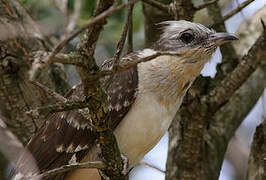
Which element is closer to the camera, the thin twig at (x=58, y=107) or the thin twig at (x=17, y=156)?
the thin twig at (x=58, y=107)

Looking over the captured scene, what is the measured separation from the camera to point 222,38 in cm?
430

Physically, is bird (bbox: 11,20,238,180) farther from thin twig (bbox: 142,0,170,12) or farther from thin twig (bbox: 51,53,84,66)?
thin twig (bbox: 51,53,84,66)

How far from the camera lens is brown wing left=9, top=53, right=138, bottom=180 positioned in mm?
4016

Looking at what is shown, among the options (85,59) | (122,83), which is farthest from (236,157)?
(85,59)

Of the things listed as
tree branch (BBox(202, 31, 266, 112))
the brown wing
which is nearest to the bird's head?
tree branch (BBox(202, 31, 266, 112))

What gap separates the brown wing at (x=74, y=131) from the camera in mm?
4016

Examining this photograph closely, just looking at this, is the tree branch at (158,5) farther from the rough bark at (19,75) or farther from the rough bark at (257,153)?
the rough bark at (257,153)

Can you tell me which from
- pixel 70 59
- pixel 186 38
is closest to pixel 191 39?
pixel 186 38

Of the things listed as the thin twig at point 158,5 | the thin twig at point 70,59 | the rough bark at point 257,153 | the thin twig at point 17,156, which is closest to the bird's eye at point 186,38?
the thin twig at point 158,5

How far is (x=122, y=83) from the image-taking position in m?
4.14

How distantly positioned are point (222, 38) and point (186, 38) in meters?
0.35

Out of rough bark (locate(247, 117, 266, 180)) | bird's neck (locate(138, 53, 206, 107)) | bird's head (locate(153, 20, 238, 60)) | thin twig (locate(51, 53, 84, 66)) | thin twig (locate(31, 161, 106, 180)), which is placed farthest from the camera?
bird's head (locate(153, 20, 238, 60))

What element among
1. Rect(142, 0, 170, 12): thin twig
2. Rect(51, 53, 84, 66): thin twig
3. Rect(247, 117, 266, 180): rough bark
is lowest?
Rect(247, 117, 266, 180): rough bark

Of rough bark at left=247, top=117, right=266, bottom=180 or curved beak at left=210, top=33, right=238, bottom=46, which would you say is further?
curved beak at left=210, top=33, right=238, bottom=46
